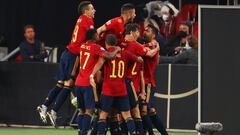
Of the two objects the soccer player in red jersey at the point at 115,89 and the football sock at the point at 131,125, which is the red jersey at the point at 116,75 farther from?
the football sock at the point at 131,125

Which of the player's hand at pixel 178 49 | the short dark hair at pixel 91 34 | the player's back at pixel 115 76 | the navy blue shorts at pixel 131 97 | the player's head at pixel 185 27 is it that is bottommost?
the navy blue shorts at pixel 131 97

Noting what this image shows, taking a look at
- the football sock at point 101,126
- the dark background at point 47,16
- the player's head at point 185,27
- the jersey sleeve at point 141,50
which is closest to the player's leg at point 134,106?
the jersey sleeve at point 141,50

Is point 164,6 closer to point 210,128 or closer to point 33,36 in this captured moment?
point 33,36

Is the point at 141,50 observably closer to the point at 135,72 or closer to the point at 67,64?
the point at 135,72

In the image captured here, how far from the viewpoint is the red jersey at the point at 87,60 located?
16.7 m

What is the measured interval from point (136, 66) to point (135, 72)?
0.36 feet

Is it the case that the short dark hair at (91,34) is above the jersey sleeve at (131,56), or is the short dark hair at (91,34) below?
above

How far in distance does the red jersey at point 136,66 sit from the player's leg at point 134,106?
147 mm

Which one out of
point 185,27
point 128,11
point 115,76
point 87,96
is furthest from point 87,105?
point 185,27

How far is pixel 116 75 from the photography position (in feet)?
54.1

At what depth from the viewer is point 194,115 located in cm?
2117

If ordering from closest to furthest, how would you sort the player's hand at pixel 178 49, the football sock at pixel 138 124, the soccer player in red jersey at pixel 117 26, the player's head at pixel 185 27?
the football sock at pixel 138 124, the soccer player in red jersey at pixel 117 26, the player's hand at pixel 178 49, the player's head at pixel 185 27

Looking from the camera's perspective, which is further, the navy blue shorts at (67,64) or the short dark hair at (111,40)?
the navy blue shorts at (67,64)

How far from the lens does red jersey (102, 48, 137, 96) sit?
1644 centimetres
